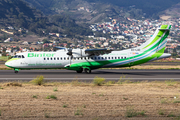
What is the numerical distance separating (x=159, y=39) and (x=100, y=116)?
1086 inches

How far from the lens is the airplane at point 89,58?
3631cm

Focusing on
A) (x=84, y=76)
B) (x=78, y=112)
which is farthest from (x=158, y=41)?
(x=78, y=112)

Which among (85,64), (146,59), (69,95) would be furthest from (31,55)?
(69,95)

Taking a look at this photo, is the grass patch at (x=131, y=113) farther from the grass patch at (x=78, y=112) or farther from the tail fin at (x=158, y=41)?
the tail fin at (x=158, y=41)

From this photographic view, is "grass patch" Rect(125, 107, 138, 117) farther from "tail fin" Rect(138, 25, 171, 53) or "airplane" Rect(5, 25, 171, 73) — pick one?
"tail fin" Rect(138, 25, 171, 53)

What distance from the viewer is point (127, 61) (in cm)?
3806

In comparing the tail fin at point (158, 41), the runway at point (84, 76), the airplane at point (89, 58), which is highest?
the tail fin at point (158, 41)

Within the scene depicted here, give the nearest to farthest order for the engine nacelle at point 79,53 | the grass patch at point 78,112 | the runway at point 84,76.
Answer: the grass patch at point 78,112 < the runway at point 84,76 < the engine nacelle at point 79,53

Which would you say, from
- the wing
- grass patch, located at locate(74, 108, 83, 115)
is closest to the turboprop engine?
the wing

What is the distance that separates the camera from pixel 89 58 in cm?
3784

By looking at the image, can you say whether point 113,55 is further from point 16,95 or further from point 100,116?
point 100,116

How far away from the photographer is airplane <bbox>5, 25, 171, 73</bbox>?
3631cm

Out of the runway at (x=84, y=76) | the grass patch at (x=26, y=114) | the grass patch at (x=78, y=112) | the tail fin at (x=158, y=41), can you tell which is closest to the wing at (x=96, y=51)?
the runway at (x=84, y=76)

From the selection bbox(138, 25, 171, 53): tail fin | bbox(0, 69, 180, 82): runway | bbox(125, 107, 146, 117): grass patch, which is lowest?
bbox(125, 107, 146, 117): grass patch
